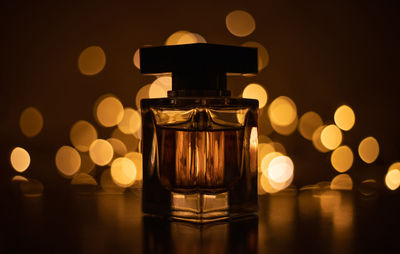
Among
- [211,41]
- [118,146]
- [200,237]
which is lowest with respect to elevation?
[200,237]

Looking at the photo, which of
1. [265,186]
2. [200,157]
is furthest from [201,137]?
[265,186]

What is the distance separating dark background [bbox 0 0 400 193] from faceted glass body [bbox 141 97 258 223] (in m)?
0.57

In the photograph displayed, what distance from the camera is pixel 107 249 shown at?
0.52 meters

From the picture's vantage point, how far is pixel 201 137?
595 mm

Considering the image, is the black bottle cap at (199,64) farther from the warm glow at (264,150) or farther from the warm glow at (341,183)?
the warm glow at (264,150)

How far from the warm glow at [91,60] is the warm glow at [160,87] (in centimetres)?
14

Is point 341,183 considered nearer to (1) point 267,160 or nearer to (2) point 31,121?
(1) point 267,160

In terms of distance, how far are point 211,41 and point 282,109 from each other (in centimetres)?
24

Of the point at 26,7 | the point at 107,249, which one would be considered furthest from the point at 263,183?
the point at 26,7

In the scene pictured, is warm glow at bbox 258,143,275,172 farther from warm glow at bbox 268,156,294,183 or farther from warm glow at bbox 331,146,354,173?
warm glow at bbox 331,146,354,173

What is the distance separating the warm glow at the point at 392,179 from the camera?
93cm

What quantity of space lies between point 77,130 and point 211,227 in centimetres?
72

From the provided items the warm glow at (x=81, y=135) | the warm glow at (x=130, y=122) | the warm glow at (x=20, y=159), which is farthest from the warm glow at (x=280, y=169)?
the warm glow at (x=20, y=159)

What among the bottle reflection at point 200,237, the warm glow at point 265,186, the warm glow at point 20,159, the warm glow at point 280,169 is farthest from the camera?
the warm glow at point 20,159
